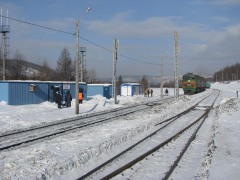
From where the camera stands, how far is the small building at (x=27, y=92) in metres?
28.9

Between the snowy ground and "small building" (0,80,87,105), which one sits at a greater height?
"small building" (0,80,87,105)

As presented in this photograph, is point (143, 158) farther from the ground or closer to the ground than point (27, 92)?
closer to the ground

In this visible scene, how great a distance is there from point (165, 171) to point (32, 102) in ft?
81.0

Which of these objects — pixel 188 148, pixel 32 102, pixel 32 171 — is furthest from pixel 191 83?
pixel 32 171

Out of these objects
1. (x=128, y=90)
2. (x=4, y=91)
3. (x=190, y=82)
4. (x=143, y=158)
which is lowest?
(x=143, y=158)

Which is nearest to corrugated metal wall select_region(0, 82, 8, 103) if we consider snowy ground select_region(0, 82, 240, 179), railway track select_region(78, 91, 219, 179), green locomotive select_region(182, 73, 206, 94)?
snowy ground select_region(0, 82, 240, 179)

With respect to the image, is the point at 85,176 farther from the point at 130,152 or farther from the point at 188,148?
the point at 188,148

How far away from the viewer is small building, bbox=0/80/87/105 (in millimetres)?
28859

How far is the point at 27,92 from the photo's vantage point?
100.0ft

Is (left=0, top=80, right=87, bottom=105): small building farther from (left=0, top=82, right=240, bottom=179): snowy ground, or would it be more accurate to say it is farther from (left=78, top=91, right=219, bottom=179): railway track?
(left=78, top=91, right=219, bottom=179): railway track

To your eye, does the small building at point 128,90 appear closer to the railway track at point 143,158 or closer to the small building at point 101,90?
the small building at point 101,90

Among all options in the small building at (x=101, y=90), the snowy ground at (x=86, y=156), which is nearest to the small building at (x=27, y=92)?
the small building at (x=101, y=90)

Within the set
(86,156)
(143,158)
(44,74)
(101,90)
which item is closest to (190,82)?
(101,90)

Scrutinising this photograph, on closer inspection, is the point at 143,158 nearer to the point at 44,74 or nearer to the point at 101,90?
the point at 101,90
